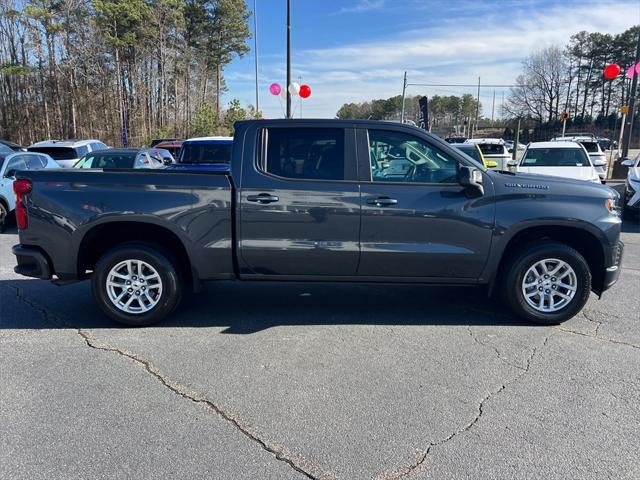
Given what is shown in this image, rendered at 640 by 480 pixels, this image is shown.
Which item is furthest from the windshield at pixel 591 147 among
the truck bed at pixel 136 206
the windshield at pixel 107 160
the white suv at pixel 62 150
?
the truck bed at pixel 136 206

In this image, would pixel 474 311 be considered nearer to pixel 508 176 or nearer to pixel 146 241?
pixel 508 176

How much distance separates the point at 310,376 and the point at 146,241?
7.14ft

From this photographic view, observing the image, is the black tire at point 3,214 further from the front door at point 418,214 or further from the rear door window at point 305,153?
the front door at point 418,214

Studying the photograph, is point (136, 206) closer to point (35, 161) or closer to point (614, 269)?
point (614, 269)

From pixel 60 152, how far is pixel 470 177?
13.6m

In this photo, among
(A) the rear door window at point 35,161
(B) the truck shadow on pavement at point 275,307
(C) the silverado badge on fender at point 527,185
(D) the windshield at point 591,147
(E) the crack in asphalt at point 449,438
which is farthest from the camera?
(D) the windshield at point 591,147

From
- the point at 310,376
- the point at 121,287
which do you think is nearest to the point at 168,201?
the point at 121,287

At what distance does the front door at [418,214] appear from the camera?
14.7 ft

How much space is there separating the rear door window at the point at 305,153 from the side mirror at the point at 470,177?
3.47ft

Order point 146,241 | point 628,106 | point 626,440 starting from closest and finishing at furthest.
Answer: point 626,440, point 146,241, point 628,106

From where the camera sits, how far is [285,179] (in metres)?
4.54

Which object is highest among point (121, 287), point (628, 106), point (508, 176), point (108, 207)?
point (628, 106)

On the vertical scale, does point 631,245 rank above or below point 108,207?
below

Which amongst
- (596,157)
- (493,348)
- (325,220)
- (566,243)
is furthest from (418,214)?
(596,157)
